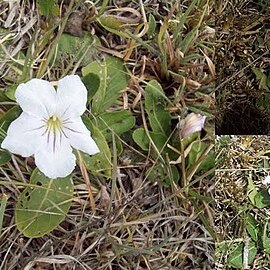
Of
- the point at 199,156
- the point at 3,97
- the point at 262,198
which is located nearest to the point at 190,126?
the point at 199,156

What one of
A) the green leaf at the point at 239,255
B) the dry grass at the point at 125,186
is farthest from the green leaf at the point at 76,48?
the green leaf at the point at 239,255

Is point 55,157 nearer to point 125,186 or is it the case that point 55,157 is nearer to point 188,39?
point 125,186

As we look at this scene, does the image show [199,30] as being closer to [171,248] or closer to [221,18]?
[221,18]

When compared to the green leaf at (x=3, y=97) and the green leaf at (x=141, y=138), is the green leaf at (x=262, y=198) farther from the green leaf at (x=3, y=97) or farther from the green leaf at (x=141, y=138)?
the green leaf at (x=3, y=97)

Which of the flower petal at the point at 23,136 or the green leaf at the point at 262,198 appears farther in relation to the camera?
the green leaf at the point at 262,198

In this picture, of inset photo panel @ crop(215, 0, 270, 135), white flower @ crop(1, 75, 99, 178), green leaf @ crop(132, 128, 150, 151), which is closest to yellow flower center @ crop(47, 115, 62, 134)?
white flower @ crop(1, 75, 99, 178)

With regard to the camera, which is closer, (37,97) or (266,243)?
(37,97)
